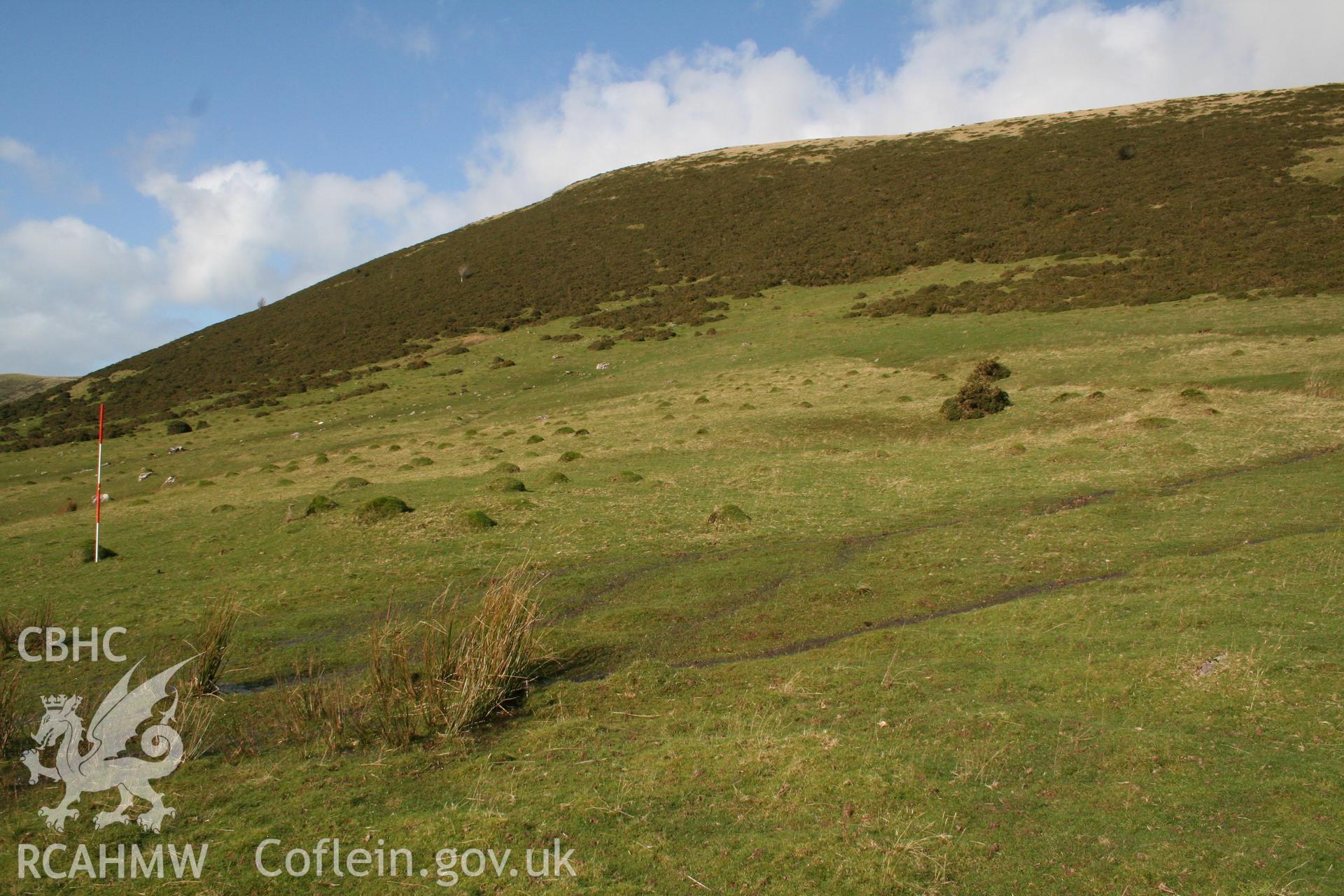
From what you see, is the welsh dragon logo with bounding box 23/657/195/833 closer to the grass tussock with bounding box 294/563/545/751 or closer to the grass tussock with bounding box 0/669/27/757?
the grass tussock with bounding box 0/669/27/757

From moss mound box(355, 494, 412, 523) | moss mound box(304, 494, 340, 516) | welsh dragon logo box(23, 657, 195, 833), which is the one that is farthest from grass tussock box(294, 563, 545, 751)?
moss mound box(304, 494, 340, 516)

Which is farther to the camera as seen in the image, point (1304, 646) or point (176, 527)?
point (176, 527)

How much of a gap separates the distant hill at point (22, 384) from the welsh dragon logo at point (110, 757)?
18394 centimetres

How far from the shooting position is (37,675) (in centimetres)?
1258

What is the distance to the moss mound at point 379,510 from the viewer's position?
71.2 feet

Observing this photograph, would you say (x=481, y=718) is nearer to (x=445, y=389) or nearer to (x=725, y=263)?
(x=445, y=389)

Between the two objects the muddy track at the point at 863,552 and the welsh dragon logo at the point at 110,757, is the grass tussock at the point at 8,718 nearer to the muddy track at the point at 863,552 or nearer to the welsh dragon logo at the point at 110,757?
the welsh dragon logo at the point at 110,757

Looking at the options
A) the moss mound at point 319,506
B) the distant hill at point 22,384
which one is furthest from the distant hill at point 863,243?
the distant hill at point 22,384

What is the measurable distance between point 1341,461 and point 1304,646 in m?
15.4

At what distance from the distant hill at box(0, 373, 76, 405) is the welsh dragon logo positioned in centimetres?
18394

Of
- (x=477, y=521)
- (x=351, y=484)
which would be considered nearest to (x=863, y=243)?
(x=351, y=484)

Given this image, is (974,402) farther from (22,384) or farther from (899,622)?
(22,384)

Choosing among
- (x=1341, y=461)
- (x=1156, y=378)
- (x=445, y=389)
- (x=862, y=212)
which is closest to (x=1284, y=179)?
(x=862, y=212)

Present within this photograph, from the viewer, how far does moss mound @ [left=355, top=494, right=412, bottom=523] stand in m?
21.7
